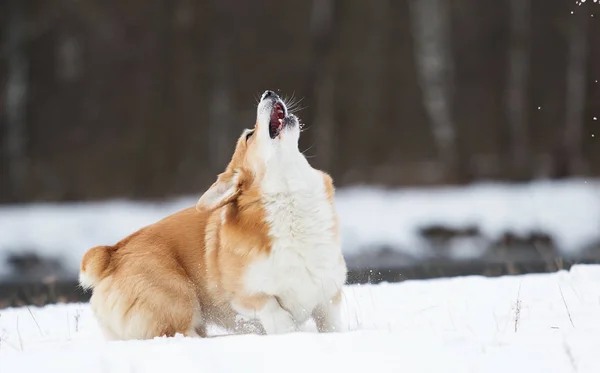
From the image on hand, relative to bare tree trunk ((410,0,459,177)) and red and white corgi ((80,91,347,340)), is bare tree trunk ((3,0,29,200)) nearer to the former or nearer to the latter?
bare tree trunk ((410,0,459,177))

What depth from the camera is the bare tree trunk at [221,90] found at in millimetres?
17188

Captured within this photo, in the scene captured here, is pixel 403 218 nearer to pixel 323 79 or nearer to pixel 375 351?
pixel 323 79

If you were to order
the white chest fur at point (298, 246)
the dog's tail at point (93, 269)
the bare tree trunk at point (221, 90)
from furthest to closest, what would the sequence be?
the bare tree trunk at point (221, 90) < the dog's tail at point (93, 269) < the white chest fur at point (298, 246)

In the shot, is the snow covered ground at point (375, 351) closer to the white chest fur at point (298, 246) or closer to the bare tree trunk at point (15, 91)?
the white chest fur at point (298, 246)

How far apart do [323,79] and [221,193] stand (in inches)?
511

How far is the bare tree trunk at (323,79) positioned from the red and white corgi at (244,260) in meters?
11.7

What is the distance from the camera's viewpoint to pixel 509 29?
1831 centimetres

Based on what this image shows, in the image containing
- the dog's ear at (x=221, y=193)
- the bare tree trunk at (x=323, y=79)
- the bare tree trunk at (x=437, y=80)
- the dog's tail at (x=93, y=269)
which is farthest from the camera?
the bare tree trunk at (x=323, y=79)

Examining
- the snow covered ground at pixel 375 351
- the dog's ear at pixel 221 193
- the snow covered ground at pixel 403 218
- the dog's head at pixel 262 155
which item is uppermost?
the dog's head at pixel 262 155

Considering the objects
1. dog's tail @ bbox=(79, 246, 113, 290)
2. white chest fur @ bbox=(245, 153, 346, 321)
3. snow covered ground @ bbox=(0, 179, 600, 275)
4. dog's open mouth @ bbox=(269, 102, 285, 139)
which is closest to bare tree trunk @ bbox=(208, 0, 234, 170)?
snow covered ground @ bbox=(0, 179, 600, 275)

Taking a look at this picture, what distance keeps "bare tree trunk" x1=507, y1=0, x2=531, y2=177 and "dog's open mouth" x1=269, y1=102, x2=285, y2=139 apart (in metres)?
11.1

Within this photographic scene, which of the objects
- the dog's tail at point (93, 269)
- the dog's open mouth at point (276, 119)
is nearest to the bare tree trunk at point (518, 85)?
the dog's open mouth at point (276, 119)

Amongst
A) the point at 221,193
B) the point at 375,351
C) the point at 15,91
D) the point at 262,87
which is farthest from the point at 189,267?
the point at 262,87

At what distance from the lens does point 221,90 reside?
17.4 metres
